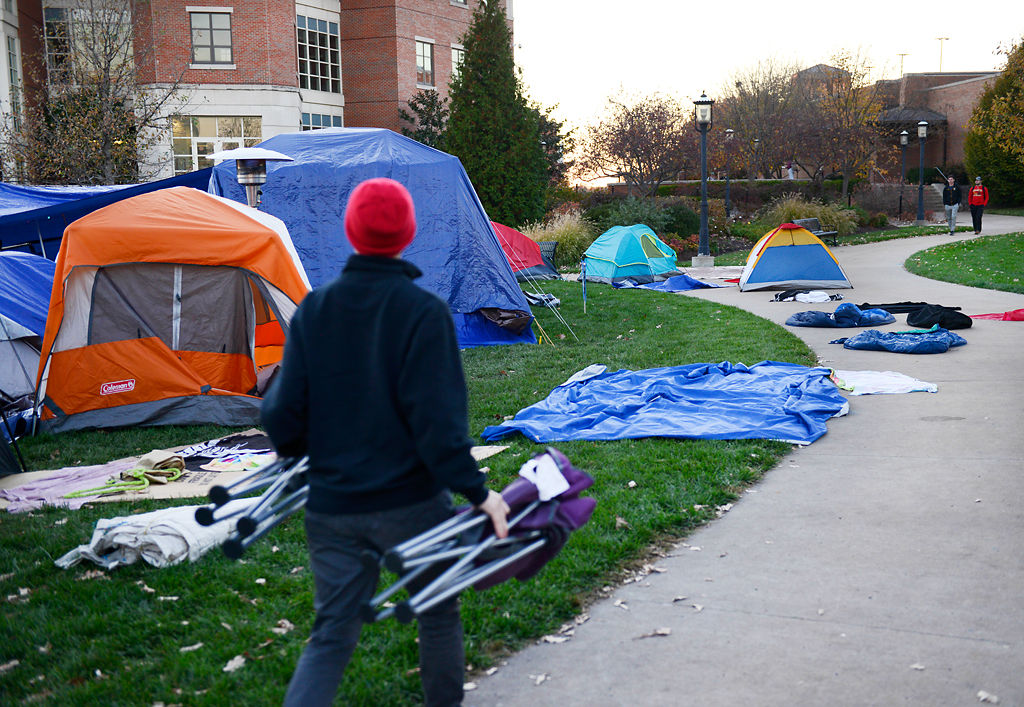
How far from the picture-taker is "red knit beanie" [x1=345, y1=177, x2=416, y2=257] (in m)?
2.54

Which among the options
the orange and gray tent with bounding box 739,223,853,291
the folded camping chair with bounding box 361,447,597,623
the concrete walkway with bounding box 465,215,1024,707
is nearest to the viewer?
the folded camping chair with bounding box 361,447,597,623

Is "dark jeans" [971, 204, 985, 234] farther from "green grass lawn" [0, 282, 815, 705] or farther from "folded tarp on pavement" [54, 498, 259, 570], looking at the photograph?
"folded tarp on pavement" [54, 498, 259, 570]

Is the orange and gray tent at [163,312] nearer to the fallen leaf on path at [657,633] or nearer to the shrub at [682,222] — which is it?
the fallen leaf on path at [657,633]

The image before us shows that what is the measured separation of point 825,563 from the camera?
441 cm

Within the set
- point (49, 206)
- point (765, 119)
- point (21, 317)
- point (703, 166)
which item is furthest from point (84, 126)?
point (765, 119)

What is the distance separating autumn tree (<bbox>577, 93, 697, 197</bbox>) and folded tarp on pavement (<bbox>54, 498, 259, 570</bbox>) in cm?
3163

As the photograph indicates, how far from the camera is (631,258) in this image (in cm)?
1958

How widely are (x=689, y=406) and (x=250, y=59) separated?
27.9 metres

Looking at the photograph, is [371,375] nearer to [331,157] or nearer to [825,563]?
[825,563]

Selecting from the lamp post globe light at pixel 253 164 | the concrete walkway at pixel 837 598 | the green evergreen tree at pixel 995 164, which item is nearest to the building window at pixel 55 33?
the lamp post globe light at pixel 253 164

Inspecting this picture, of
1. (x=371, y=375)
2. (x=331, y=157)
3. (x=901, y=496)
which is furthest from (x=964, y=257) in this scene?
(x=371, y=375)

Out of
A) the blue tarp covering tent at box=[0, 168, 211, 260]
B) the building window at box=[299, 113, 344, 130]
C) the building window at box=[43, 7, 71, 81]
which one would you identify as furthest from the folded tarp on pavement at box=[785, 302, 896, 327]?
the building window at box=[299, 113, 344, 130]

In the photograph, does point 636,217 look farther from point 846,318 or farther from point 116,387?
point 116,387

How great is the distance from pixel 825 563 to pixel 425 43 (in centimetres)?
3535
